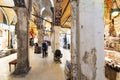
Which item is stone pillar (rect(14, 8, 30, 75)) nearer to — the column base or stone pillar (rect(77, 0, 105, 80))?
the column base

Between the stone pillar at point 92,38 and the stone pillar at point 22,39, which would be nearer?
the stone pillar at point 92,38

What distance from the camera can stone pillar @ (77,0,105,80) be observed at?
140 inches

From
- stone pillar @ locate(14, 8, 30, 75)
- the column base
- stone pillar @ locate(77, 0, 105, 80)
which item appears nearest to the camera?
stone pillar @ locate(77, 0, 105, 80)

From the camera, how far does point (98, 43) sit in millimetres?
3578

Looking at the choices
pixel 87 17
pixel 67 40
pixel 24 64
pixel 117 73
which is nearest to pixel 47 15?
pixel 67 40

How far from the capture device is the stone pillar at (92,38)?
3.56m

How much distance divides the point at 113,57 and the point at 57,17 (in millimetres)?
6544

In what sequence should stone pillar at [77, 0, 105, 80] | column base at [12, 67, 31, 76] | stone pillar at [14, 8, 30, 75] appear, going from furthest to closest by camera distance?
stone pillar at [14, 8, 30, 75], column base at [12, 67, 31, 76], stone pillar at [77, 0, 105, 80]

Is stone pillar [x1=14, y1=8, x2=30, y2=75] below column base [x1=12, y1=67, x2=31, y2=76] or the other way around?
the other way around

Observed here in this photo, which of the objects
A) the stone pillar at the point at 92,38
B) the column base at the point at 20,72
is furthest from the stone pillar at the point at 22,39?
the stone pillar at the point at 92,38

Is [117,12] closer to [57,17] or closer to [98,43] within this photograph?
[98,43]

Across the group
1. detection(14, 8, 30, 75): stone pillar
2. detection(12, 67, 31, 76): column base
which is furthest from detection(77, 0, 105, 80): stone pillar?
detection(14, 8, 30, 75): stone pillar

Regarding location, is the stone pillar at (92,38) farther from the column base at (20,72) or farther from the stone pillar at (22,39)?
the stone pillar at (22,39)

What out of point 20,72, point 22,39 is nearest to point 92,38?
point 22,39
